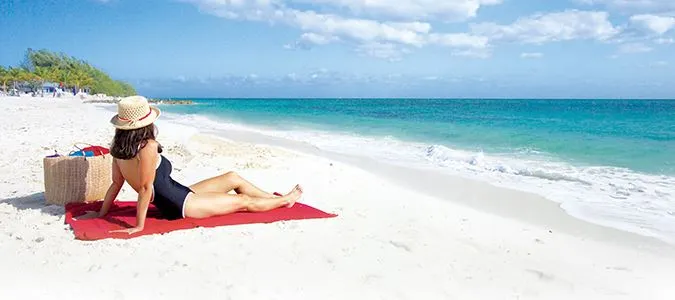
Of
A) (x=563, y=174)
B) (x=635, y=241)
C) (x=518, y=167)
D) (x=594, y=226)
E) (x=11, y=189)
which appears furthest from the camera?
(x=518, y=167)

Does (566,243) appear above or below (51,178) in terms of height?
below

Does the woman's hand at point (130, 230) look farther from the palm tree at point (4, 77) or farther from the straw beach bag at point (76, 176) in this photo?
the palm tree at point (4, 77)

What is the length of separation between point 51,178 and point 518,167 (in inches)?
331

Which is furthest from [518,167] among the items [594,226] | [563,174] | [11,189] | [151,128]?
[11,189]

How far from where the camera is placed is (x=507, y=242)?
15.1 feet

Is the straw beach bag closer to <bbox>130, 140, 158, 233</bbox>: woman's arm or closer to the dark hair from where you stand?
the dark hair

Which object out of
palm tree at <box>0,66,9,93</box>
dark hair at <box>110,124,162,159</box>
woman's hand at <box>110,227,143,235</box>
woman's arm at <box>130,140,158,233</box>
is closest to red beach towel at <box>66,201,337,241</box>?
woman's hand at <box>110,227,143,235</box>

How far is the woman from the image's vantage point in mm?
4215

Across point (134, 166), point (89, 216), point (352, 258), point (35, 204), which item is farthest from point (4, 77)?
point (352, 258)

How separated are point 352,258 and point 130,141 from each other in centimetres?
211

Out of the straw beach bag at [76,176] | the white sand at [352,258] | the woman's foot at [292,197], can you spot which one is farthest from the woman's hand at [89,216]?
the woman's foot at [292,197]

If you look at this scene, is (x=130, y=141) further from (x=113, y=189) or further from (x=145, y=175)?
(x=113, y=189)

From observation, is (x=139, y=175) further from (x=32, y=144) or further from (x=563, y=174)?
(x=563, y=174)

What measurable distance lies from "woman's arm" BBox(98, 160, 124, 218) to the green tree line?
204 feet
